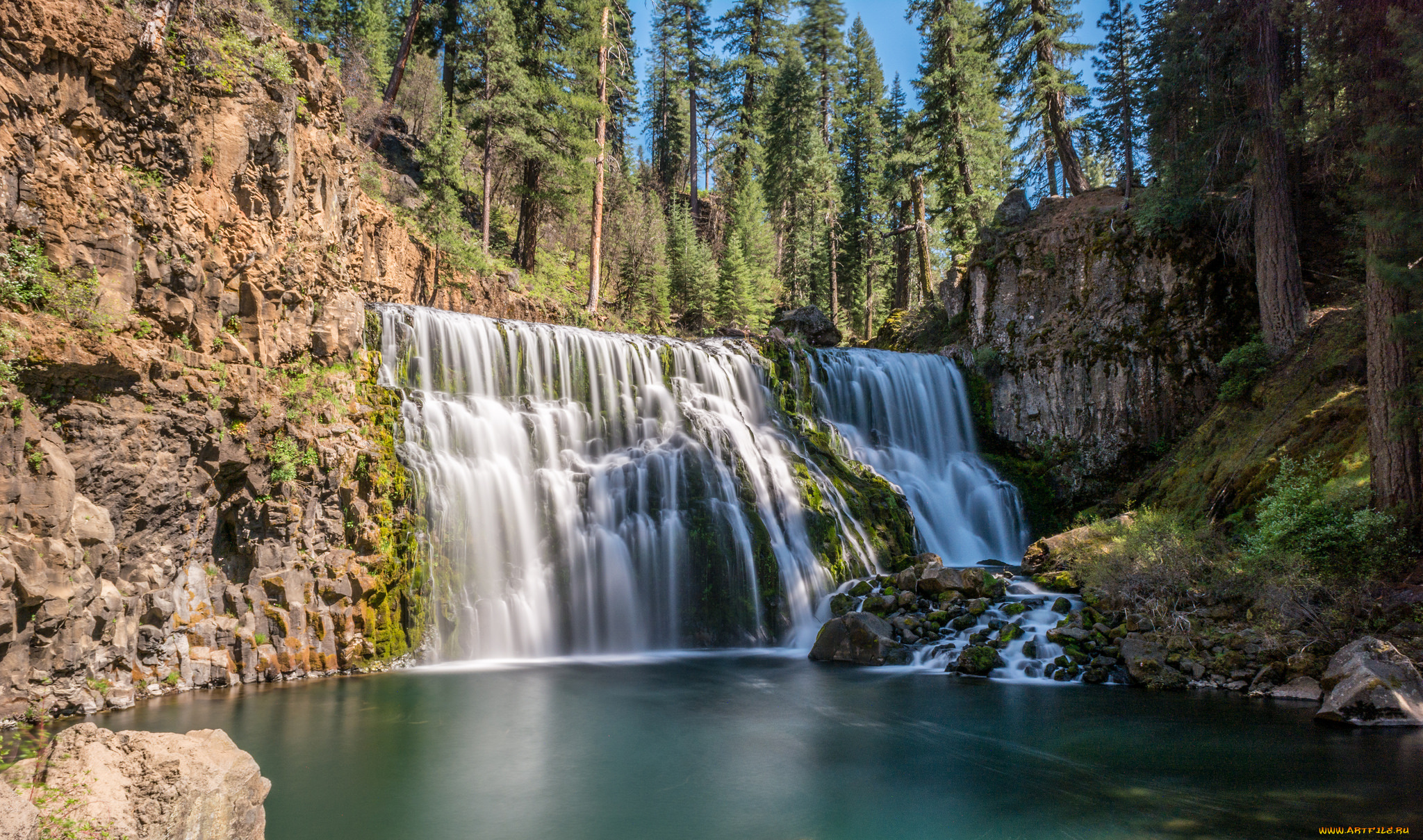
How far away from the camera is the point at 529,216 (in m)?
24.8

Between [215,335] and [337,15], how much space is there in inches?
1221

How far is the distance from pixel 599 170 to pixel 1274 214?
19.4 m

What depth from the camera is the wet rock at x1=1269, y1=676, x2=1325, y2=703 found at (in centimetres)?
814

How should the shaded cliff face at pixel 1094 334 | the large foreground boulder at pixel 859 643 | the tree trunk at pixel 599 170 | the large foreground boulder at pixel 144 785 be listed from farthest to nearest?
the tree trunk at pixel 599 170
the shaded cliff face at pixel 1094 334
the large foreground boulder at pixel 859 643
the large foreground boulder at pixel 144 785

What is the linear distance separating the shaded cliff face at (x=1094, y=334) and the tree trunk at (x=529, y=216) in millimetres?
14816

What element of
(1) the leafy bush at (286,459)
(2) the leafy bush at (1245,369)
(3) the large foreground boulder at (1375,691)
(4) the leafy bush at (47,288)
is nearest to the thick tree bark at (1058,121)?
(2) the leafy bush at (1245,369)

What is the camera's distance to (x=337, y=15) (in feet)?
107

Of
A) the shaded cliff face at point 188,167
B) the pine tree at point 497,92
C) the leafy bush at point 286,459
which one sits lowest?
the leafy bush at point 286,459

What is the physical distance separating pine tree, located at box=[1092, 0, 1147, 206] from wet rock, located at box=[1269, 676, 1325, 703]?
615 inches

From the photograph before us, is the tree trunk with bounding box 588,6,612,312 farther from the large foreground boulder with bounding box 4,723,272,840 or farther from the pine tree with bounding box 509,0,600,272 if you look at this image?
the large foreground boulder with bounding box 4,723,272,840

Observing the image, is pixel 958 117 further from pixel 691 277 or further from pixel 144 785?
pixel 144 785

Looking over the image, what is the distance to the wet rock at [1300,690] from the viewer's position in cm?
814


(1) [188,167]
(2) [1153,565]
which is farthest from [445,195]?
(2) [1153,565]

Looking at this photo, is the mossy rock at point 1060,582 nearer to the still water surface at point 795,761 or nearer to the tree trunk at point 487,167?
the still water surface at point 795,761
